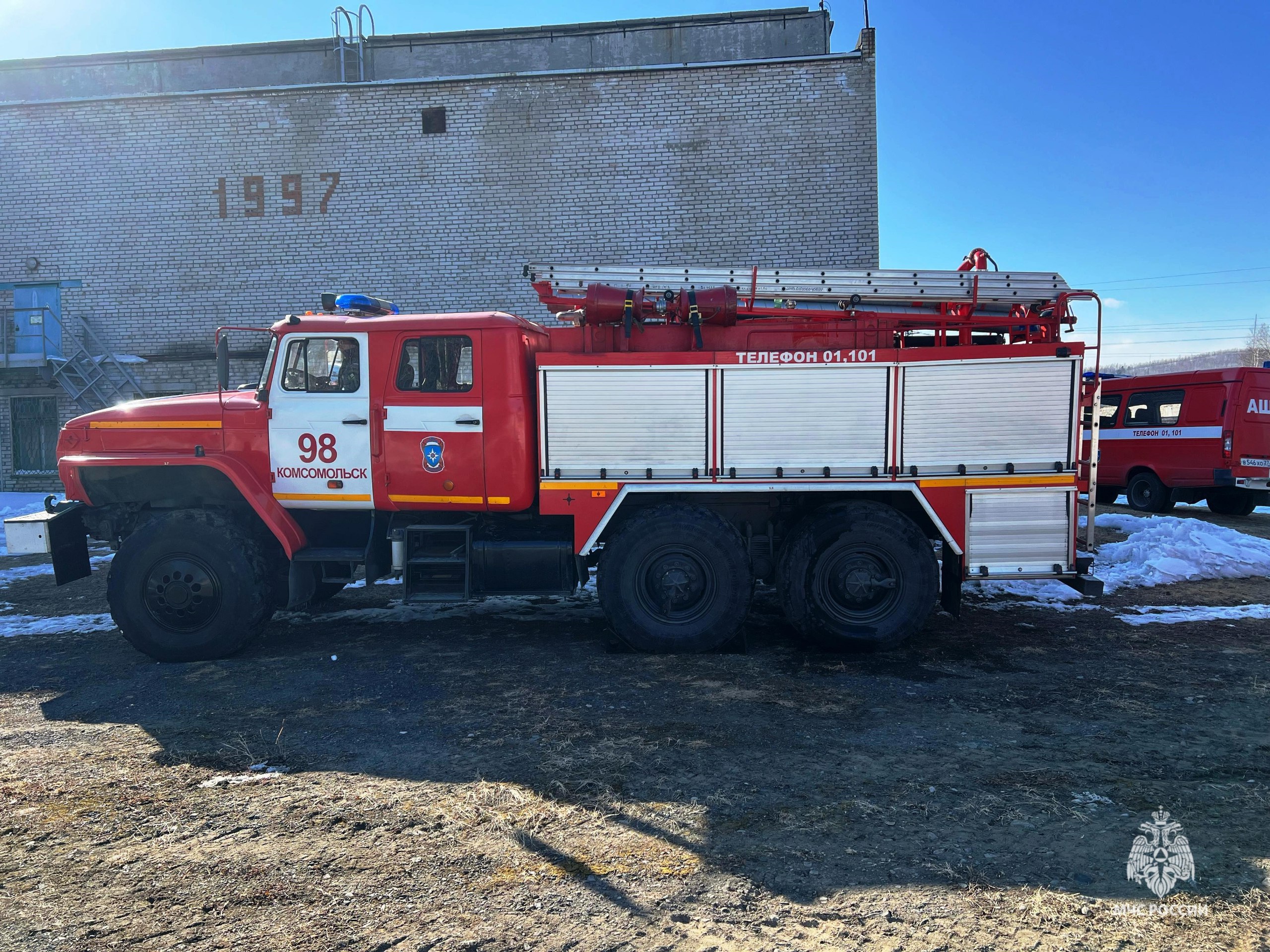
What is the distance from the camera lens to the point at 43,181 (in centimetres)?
1460

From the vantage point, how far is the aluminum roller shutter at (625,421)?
578 centimetres

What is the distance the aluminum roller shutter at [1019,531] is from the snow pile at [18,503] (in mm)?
13952

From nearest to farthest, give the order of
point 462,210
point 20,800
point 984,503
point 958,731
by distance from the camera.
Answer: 1. point 20,800
2. point 958,731
3. point 984,503
4. point 462,210

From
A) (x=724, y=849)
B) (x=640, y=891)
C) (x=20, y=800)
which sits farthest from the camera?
(x=20, y=800)

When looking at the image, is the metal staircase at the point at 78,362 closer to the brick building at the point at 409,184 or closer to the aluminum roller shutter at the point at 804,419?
the brick building at the point at 409,184

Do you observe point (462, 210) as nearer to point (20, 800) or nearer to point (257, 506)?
point (257, 506)

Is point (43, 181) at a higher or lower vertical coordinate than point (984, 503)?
higher

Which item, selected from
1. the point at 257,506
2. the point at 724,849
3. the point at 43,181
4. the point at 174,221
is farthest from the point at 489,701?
the point at 43,181

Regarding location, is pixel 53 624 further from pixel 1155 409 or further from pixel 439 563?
pixel 1155 409

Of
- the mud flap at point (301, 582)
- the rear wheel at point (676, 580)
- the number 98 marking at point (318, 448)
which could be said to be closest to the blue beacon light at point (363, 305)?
the number 98 marking at point (318, 448)

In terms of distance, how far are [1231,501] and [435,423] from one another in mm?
14882

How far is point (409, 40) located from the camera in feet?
49.3

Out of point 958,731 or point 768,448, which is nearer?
point 958,731

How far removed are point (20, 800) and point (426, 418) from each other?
334 cm
